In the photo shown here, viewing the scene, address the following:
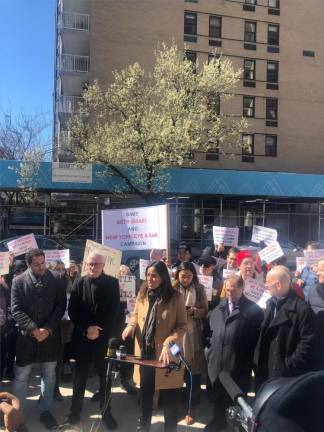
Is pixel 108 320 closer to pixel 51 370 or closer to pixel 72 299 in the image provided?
pixel 72 299

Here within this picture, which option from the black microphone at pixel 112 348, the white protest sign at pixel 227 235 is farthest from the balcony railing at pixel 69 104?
the black microphone at pixel 112 348

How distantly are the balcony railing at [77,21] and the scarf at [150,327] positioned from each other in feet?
93.3

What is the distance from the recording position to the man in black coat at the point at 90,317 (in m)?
4.81

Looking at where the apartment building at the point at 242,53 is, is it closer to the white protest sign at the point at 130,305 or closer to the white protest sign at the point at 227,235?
the white protest sign at the point at 227,235

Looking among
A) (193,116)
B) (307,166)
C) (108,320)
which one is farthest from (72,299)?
(307,166)

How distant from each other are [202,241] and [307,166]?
14.4 metres

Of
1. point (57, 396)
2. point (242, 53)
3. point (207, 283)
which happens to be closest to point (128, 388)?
point (57, 396)

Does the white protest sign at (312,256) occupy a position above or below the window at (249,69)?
below

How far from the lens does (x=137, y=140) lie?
2038 centimetres

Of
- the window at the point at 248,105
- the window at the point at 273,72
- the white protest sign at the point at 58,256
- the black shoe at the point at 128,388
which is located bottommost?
the black shoe at the point at 128,388

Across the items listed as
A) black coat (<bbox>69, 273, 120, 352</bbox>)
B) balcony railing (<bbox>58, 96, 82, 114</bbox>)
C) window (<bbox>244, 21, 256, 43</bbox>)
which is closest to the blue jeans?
black coat (<bbox>69, 273, 120, 352</bbox>)

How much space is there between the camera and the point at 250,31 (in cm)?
3388

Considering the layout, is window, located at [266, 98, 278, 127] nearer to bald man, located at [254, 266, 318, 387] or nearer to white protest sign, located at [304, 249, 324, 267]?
white protest sign, located at [304, 249, 324, 267]

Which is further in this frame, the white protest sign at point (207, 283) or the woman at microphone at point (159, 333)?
the white protest sign at point (207, 283)
